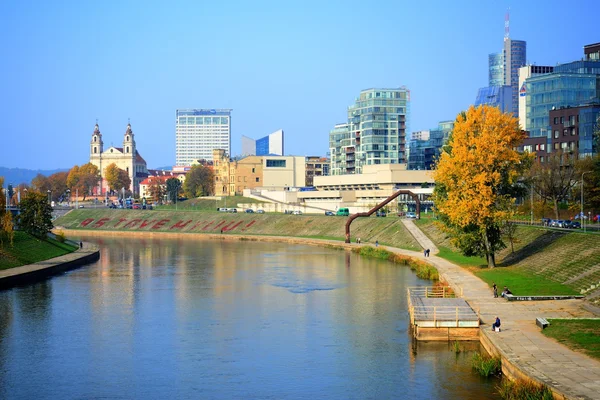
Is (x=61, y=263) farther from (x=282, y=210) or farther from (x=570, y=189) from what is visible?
(x=282, y=210)

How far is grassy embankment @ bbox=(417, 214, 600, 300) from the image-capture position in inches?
2279

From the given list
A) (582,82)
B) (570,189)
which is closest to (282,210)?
(582,82)

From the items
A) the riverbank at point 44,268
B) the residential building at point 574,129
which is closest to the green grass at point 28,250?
the riverbank at point 44,268

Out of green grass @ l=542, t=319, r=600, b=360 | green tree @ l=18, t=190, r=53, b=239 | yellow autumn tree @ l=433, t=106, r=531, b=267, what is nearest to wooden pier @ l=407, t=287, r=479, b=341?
green grass @ l=542, t=319, r=600, b=360

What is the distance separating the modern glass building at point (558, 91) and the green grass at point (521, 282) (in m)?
82.5

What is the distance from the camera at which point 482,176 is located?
2753 inches

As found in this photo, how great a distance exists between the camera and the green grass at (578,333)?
3938 cm

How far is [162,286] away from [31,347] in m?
27.9

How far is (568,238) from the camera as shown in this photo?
239ft

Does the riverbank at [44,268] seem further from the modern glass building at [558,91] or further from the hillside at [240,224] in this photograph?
the modern glass building at [558,91]

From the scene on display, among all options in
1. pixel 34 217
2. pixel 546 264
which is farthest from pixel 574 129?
pixel 34 217

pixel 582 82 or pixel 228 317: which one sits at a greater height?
pixel 582 82

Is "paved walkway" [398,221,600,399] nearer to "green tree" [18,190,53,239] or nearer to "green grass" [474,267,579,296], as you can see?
"green grass" [474,267,579,296]

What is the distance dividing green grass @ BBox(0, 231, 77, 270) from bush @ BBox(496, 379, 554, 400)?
5984 centimetres
